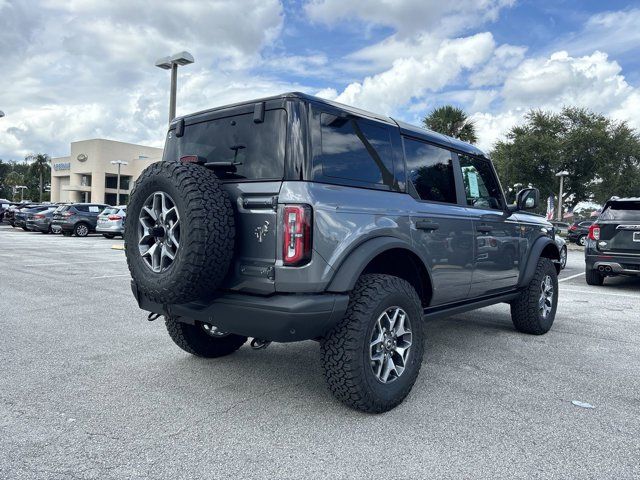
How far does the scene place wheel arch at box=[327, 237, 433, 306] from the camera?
300cm

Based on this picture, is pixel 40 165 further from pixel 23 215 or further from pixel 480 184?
pixel 480 184

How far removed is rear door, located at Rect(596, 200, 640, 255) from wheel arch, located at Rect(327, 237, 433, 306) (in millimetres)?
6991

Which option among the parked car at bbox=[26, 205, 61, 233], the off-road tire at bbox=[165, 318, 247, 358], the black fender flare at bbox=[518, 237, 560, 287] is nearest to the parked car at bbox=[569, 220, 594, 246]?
the black fender flare at bbox=[518, 237, 560, 287]

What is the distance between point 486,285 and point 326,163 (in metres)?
2.24

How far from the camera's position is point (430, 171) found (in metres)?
4.09

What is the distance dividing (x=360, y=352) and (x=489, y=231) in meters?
2.15

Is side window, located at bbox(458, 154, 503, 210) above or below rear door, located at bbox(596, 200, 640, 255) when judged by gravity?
above

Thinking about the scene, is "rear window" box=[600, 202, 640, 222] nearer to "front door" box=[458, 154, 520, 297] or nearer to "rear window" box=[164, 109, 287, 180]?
"front door" box=[458, 154, 520, 297]

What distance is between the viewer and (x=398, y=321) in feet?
11.0

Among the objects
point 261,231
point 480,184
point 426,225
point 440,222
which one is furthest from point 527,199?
point 261,231

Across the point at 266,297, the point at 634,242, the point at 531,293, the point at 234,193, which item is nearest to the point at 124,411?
the point at 266,297

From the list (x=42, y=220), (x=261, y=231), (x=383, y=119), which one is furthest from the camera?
(x=42, y=220)

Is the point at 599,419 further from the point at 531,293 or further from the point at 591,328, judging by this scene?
the point at 591,328

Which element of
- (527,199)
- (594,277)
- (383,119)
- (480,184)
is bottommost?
(594,277)
